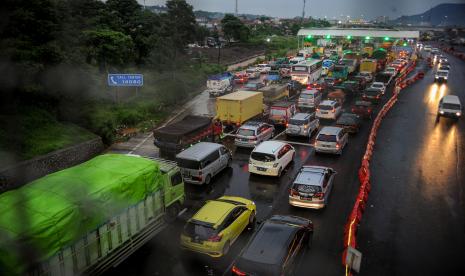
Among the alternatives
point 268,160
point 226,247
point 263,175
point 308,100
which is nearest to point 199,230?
point 226,247

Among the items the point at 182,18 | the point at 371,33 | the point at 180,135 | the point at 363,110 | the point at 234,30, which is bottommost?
the point at 363,110

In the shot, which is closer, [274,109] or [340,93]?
[274,109]

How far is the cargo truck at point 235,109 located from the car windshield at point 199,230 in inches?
567

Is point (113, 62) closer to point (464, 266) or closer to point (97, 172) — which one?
point (97, 172)

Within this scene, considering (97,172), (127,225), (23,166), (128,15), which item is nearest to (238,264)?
(127,225)

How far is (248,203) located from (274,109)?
1392 cm

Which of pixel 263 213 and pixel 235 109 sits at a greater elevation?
pixel 235 109

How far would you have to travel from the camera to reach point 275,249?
9.52 meters

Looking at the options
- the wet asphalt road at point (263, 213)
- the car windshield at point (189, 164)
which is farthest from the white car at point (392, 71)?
the car windshield at point (189, 164)

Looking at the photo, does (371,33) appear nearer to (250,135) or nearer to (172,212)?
(250,135)

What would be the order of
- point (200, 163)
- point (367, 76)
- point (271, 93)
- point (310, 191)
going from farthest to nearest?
point (367, 76), point (271, 93), point (200, 163), point (310, 191)

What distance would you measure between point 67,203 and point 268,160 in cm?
984

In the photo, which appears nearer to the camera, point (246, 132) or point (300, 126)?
point (246, 132)

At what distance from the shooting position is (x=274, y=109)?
2609 centimetres
